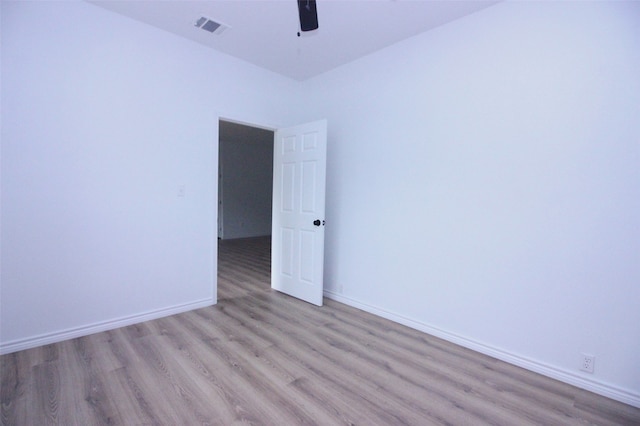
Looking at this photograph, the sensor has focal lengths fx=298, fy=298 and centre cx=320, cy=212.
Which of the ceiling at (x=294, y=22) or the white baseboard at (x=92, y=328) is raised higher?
the ceiling at (x=294, y=22)

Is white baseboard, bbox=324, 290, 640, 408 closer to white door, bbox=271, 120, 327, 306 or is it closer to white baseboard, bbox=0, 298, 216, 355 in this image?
white door, bbox=271, 120, 327, 306

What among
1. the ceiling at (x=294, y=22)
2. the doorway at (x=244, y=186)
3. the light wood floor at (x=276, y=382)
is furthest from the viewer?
the doorway at (x=244, y=186)

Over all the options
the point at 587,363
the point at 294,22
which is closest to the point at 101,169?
the point at 294,22

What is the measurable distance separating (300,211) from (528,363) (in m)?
2.51

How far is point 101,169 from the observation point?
2572mm

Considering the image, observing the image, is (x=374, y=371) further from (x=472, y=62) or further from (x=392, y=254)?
(x=472, y=62)

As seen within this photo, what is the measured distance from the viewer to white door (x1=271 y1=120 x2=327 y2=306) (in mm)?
3348

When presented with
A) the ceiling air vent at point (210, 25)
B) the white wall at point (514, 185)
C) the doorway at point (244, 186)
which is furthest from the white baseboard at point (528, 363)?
the doorway at point (244, 186)

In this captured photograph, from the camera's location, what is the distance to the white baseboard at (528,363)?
191cm

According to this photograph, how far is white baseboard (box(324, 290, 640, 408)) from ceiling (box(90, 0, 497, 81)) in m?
2.75

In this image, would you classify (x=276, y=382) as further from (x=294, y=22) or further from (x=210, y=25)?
(x=210, y=25)

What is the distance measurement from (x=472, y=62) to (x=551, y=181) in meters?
1.17

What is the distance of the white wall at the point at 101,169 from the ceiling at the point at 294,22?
0.70 feet

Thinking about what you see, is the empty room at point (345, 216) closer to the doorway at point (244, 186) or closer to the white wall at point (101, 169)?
the white wall at point (101, 169)
